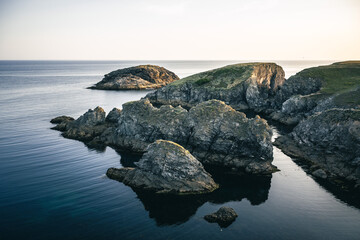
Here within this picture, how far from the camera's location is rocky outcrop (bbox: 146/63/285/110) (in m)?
112

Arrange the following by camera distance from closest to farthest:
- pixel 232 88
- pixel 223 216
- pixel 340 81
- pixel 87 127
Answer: pixel 223 216 → pixel 87 127 → pixel 340 81 → pixel 232 88

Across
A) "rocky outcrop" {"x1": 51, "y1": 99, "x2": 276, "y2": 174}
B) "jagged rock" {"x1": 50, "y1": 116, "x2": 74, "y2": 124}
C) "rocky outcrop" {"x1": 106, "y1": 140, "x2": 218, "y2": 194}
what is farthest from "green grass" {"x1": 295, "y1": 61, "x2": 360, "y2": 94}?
"jagged rock" {"x1": 50, "y1": 116, "x2": 74, "y2": 124}

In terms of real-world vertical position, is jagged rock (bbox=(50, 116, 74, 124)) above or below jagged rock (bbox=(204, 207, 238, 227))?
above

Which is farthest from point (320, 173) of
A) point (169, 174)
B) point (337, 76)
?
point (337, 76)

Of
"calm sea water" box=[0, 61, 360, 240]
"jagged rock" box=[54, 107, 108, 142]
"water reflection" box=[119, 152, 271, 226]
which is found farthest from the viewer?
"jagged rock" box=[54, 107, 108, 142]

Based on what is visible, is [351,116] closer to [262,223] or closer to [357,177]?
[357,177]

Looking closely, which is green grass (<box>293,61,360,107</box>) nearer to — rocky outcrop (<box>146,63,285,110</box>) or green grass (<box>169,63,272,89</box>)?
rocky outcrop (<box>146,63,285,110</box>)

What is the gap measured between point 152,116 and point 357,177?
140 feet

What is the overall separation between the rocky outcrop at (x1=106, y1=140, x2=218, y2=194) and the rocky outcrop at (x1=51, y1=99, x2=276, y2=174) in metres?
10.5

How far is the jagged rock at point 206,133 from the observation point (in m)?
48.6

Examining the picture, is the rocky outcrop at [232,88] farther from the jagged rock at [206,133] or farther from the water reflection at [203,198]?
the water reflection at [203,198]

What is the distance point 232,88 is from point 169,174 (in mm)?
83977

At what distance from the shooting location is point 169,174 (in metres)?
40.1

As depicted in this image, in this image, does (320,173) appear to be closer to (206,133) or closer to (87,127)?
(206,133)
